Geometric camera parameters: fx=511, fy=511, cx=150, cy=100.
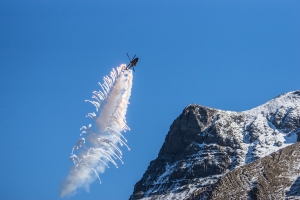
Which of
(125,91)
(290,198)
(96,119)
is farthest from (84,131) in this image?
(290,198)

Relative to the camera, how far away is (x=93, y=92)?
136500 mm

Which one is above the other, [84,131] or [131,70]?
[131,70]

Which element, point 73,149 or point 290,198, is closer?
point 73,149

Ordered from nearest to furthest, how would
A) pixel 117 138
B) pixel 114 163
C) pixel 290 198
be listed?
1. pixel 114 163
2. pixel 117 138
3. pixel 290 198

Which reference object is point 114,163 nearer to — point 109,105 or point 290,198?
point 109,105

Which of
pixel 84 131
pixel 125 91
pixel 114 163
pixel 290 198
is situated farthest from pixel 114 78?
pixel 290 198

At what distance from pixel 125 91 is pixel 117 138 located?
1368 centimetres

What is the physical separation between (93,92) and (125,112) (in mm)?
10382

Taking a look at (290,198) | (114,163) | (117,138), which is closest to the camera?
(114,163)

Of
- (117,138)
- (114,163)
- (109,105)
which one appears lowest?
(114,163)

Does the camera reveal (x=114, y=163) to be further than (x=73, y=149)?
No

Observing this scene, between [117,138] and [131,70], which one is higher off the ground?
[131,70]

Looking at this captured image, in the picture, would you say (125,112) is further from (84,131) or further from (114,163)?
(114,163)

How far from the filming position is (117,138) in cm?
13362
